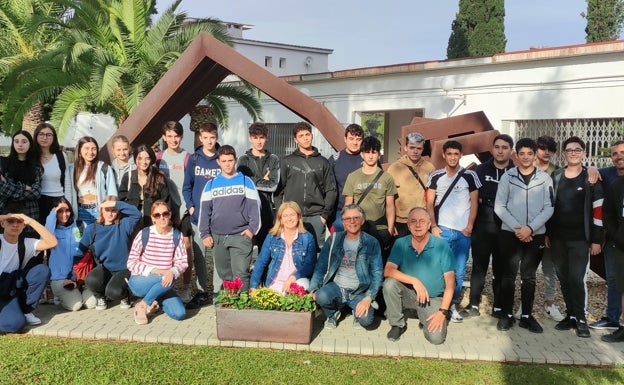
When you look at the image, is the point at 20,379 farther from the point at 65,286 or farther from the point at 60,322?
the point at 65,286

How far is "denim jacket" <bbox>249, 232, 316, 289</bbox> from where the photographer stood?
5469mm

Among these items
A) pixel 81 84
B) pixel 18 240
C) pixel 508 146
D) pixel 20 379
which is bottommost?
pixel 20 379

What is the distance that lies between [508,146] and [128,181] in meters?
4.01

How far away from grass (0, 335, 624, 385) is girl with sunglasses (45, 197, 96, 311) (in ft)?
3.56

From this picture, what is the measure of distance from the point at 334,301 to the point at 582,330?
7.72 ft

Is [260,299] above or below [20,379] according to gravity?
above

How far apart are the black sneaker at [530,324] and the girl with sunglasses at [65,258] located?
4555mm

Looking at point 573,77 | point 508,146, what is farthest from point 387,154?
point 508,146

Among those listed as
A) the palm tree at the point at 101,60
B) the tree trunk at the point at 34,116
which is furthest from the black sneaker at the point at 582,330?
the tree trunk at the point at 34,116

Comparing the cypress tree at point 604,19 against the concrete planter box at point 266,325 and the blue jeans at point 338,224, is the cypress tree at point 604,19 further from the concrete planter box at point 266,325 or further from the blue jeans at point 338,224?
the concrete planter box at point 266,325

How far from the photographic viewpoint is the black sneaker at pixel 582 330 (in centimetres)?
523

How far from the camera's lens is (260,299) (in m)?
4.95

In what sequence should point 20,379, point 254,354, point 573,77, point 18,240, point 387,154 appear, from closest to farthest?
point 20,379, point 254,354, point 18,240, point 573,77, point 387,154

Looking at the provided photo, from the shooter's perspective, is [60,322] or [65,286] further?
[65,286]
